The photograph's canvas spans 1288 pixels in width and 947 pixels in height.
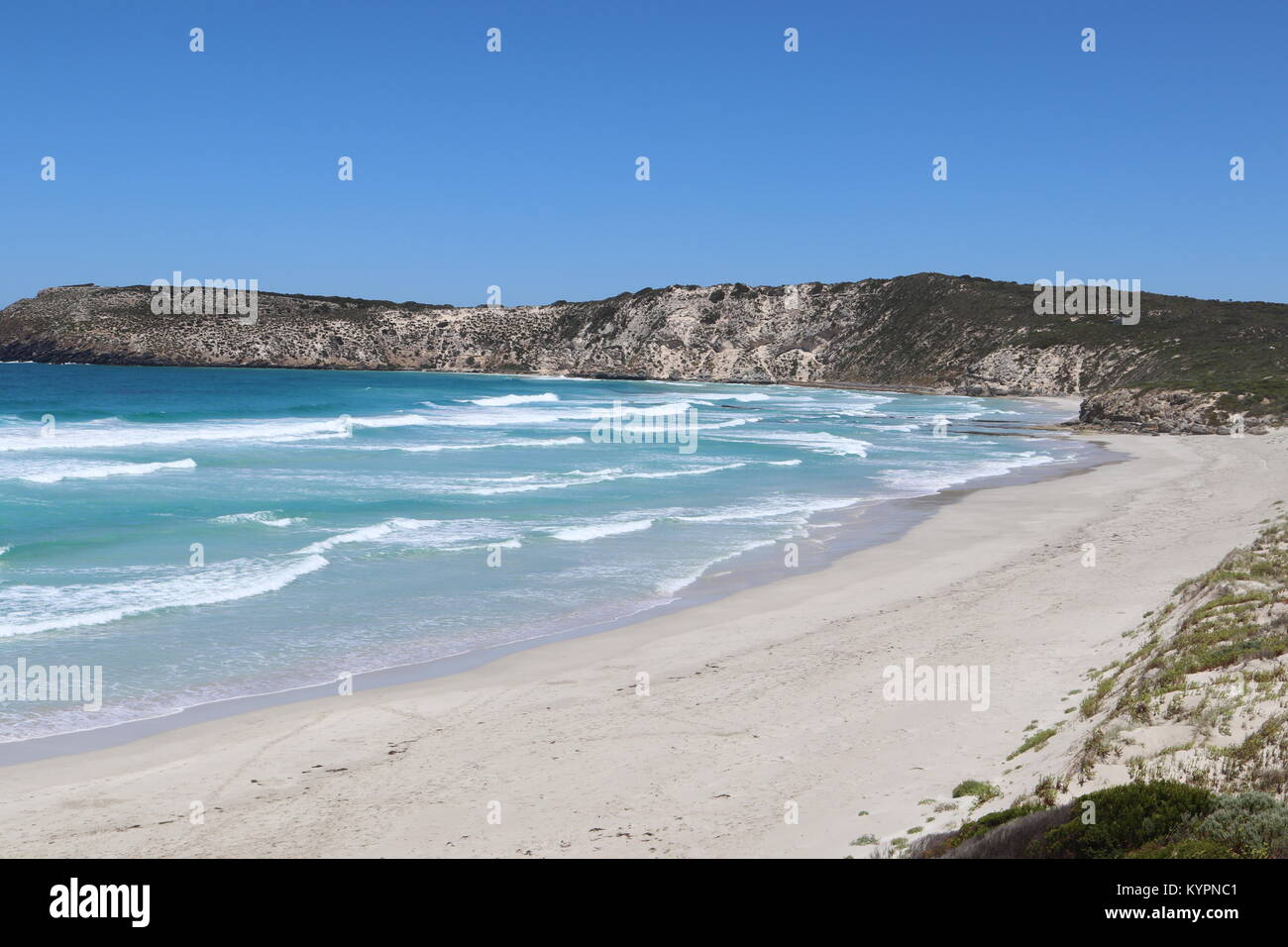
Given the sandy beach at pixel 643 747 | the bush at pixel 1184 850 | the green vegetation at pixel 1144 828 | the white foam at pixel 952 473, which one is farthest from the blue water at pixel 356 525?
the bush at pixel 1184 850

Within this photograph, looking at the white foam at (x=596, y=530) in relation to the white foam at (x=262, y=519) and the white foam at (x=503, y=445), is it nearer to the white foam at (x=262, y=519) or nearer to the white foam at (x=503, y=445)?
the white foam at (x=262, y=519)

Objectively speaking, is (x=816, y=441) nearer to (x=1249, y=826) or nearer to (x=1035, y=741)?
(x=1035, y=741)

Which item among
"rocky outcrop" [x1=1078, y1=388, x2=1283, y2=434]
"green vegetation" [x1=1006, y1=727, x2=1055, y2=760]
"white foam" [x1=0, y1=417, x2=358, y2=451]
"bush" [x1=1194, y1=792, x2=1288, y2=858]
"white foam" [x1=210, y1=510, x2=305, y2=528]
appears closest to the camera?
"bush" [x1=1194, y1=792, x2=1288, y2=858]

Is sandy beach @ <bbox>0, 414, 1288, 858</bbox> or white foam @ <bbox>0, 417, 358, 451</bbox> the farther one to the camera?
white foam @ <bbox>0, 417, 358, 451</bbox>

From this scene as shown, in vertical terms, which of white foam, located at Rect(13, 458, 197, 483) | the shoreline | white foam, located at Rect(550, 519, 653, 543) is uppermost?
white foam, located at Rect(13, 458, 197, 483)

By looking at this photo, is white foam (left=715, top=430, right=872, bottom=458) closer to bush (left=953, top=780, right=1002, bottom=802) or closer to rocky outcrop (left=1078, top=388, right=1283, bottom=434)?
rocky outcrop (left=1078, top=388, right=1283, bottom=434)

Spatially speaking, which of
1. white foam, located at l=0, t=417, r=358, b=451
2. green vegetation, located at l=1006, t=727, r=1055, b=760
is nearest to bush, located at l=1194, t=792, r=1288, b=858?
green vegetation, located at l=1006, t=727, r=1055, b=760


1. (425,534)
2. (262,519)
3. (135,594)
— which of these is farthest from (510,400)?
(135,594)
